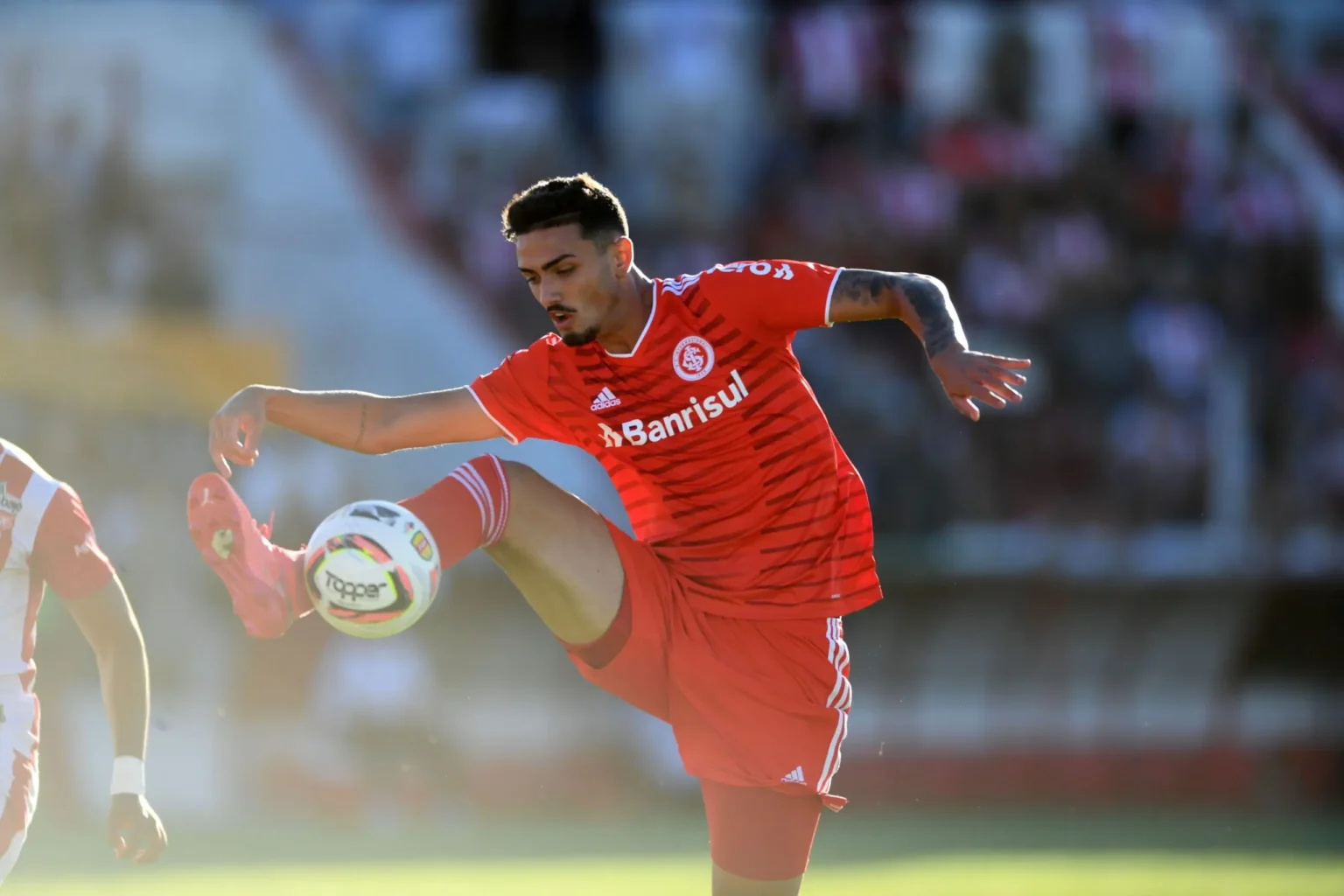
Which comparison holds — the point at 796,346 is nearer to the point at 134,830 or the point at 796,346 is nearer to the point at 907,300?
the point at 907,300

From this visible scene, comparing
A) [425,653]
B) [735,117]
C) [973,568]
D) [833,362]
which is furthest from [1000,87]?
[425,653]

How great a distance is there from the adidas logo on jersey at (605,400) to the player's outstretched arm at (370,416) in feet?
1.05

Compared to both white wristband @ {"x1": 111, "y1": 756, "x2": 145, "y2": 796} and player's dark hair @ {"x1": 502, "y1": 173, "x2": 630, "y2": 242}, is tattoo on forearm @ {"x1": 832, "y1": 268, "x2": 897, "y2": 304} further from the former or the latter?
white wristband @ {"x1": 111, "y1": 756, "x2": 145, "y2": 796}

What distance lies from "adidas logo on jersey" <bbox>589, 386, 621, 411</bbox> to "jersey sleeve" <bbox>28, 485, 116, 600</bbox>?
4.97 ft

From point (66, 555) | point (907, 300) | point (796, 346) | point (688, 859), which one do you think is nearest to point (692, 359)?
point (907, 300)

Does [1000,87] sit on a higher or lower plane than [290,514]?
higher

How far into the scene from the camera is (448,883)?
948 centimetres

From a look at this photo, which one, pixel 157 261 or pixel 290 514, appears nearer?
pixel 290 514

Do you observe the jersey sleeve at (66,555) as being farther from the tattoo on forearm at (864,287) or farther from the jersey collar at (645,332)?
the tattoo on forearm at (864,287)

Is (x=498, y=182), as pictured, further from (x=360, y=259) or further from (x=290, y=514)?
(x=290, y=514)

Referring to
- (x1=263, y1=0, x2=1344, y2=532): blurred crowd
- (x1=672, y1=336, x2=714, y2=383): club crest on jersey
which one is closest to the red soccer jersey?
(x1=672, y1=336, x2=714, y2=383): club crest on jersey

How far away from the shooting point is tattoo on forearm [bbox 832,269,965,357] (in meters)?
4.76

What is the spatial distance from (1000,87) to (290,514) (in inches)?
294

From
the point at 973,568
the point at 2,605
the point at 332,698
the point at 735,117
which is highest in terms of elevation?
the point at 735,117
